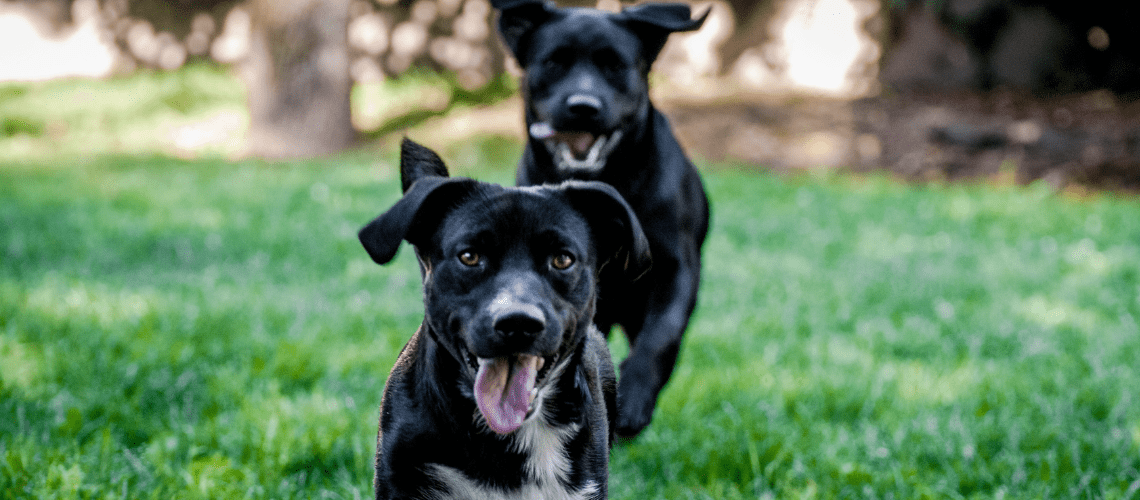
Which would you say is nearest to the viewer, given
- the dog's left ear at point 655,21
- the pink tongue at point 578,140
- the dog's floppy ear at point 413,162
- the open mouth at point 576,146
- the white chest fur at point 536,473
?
the white chest fur at point 536,473

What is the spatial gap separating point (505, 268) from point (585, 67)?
194 cm

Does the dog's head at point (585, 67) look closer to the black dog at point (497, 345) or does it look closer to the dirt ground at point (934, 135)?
the black dog at point (497, 345)

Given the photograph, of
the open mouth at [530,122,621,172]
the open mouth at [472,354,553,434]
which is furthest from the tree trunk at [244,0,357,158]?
the open mouth at [472,354,553,434]

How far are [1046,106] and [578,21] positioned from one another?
12814 mm

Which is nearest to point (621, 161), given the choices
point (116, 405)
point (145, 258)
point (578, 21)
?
point (578, 21)

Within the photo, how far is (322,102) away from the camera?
12.2 m

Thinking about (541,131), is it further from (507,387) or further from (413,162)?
(507,387)

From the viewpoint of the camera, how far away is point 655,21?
13.5 feet

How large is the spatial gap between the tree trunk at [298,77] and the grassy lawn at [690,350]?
8.69ft

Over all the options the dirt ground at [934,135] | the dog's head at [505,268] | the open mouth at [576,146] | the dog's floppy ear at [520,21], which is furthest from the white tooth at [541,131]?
the dirt ground at [934,135]

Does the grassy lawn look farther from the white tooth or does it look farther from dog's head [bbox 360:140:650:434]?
the white tooth

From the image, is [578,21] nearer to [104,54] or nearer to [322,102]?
[322,102]

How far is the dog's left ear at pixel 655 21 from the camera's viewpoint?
163 inches

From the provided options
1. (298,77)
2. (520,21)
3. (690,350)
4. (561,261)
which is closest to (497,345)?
(561,261)
